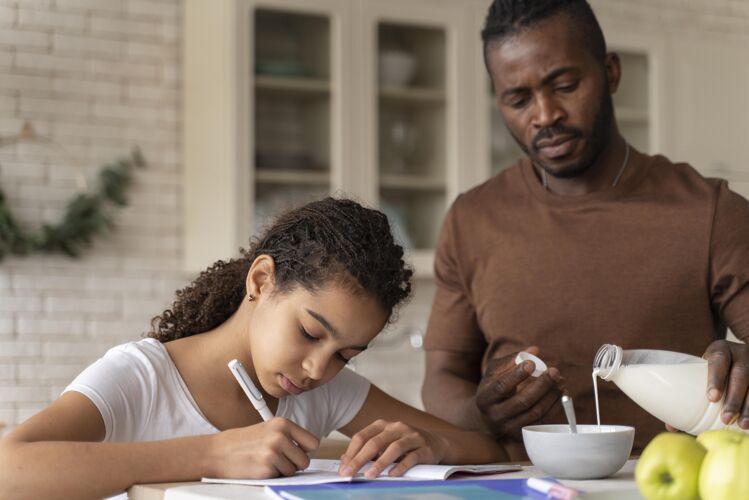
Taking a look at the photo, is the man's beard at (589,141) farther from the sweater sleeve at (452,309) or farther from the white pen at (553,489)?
the white pen at (553,489)

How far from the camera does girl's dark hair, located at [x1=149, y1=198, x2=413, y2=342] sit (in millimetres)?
1688

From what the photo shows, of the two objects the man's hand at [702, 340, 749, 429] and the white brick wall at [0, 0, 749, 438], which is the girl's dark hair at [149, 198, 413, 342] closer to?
the man's hand at [702, 340, 749, 429]

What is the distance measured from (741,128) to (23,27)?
9.74 feet

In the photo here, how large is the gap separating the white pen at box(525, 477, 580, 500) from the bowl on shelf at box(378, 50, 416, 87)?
2882mm

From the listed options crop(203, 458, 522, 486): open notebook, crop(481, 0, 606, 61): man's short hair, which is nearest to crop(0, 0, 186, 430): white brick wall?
crop(481, 0, 606, 61): man's short hair

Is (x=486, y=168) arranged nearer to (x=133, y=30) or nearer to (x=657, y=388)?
(x=133, y=30)

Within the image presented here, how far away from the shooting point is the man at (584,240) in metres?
1.99

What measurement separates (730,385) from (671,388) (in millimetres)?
Answer: 85

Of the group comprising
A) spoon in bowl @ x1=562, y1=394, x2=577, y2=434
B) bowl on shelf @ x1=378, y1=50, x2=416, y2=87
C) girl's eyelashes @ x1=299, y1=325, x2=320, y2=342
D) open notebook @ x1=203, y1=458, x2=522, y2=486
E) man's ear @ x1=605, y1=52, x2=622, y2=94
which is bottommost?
open notebook @ x1=203, y1=458, x2=522, y2=486

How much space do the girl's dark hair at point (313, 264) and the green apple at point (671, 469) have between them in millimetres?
598

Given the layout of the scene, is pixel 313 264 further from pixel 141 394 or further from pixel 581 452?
pixel 581 452

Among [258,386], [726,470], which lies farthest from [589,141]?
[726,470]

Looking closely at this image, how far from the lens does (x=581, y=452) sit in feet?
4.69

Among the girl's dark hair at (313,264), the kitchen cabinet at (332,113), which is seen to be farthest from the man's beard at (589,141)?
the kitchen cabinet at (332,113)
